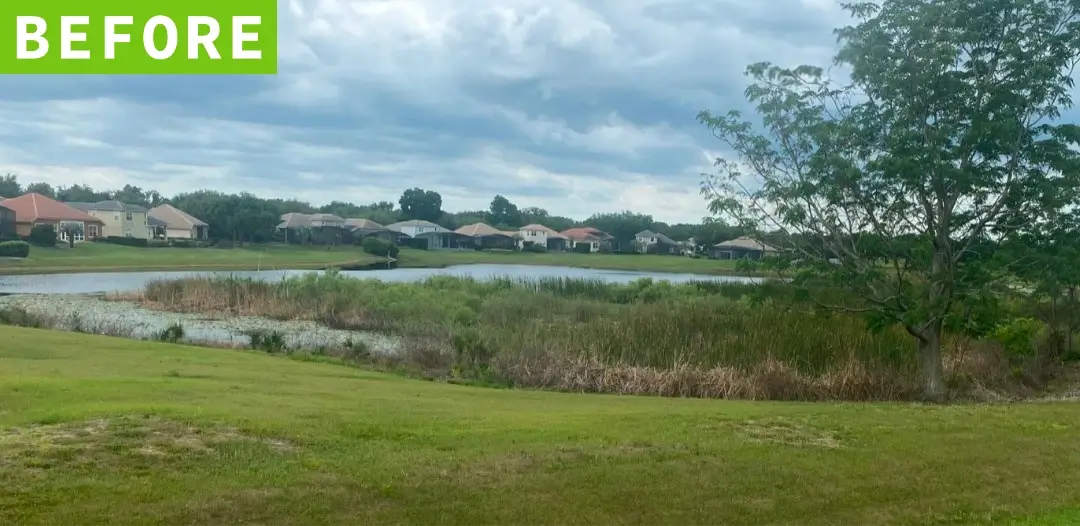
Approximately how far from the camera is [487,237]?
10444cm

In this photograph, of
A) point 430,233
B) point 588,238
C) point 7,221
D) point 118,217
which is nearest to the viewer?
point 7,221

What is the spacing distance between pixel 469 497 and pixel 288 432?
6.81ft

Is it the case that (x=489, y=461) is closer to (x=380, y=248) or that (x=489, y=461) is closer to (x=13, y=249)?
(x=13, y=249)

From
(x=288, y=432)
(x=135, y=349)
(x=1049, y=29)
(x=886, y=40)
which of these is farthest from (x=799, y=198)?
(x=135, y=349)

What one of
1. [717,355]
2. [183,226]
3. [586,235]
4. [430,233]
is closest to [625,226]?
[586,235]

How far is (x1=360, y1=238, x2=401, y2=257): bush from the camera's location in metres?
83.6

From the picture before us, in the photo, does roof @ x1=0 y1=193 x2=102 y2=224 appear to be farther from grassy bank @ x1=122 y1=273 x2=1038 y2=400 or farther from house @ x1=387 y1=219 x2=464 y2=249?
grassy bank @ x1=122 y1=273 x2=1038 y2=400

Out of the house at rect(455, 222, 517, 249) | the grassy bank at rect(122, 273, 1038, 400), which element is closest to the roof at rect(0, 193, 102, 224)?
the house at rect(455, 222, 517, 249)

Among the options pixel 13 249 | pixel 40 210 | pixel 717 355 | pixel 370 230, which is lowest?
pixel 717 355

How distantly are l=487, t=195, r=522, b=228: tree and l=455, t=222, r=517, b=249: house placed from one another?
2185cm

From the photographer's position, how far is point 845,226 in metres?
15.2

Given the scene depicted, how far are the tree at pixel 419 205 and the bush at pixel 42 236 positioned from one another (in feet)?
199

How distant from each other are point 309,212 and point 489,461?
116 metres

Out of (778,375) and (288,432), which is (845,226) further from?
(288,432)
